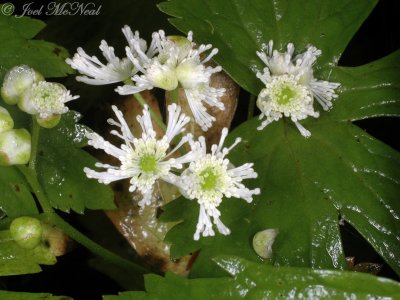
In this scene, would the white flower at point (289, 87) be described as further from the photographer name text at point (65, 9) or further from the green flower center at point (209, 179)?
the photographer name text at point (65, 9)

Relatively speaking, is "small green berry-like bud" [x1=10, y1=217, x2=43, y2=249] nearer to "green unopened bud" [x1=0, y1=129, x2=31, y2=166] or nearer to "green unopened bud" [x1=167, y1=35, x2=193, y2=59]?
"green unopened bud" [x1=0, y1=129, x2=31, y2=166]

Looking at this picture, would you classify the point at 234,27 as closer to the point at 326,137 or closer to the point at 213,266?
the point at 326,137

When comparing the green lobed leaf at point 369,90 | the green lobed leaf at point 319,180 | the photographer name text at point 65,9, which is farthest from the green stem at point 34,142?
the green lobed leaf at point 369,90

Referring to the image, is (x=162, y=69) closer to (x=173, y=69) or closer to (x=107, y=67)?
(x=173, y=69)

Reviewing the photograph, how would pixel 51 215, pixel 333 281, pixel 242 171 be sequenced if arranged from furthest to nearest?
pixel 51 215 → pixel 242 171 → pixel 333 281

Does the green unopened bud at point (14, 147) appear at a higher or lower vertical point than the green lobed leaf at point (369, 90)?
lower

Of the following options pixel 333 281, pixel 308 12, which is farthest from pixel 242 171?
pixel 308 12
